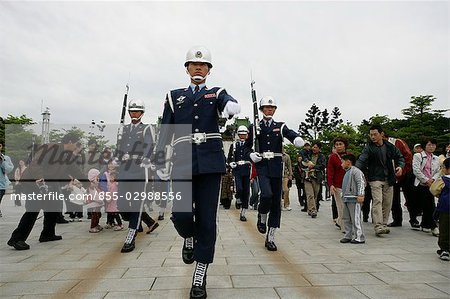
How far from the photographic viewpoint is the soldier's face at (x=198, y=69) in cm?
429

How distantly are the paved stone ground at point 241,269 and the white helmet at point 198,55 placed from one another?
8.49ft

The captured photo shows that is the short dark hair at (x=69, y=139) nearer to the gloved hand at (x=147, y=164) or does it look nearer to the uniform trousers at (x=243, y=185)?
the gloved hand at (x=147, y=164)

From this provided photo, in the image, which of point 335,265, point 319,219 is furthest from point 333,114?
point 335,265

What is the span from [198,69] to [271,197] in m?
2.71

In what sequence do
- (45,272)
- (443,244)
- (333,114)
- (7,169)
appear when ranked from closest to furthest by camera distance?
(45,272) → (443,244) → (7,169) → (333,114)

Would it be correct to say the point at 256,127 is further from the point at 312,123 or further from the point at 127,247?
the point at 312,123

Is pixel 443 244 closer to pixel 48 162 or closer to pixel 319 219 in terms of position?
pixel 319 219

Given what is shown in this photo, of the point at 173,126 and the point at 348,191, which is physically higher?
the point at 173,126

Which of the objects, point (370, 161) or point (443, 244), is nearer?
point (443, 244)

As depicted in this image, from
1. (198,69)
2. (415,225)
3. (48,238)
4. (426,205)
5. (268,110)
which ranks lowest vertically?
(48,238)

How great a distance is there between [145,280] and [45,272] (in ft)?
4.86

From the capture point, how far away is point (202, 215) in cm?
397

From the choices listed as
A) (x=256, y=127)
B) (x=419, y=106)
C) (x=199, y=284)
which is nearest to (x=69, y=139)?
(x=256, y=127)

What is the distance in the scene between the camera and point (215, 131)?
4129 millimetres
